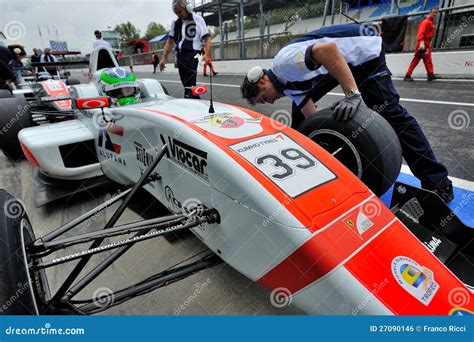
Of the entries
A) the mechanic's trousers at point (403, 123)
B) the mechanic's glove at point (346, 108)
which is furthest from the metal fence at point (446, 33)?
the mechanic's glove at point (346, 108)

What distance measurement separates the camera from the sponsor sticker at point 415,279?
1.18 metres

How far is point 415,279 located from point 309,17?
82.9 ft

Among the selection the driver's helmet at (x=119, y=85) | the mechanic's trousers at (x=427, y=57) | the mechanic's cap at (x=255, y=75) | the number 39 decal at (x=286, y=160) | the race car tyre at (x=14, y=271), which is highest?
the mechanic's cap at (x=255, y=75)

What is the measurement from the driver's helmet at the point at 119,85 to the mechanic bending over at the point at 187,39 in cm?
103

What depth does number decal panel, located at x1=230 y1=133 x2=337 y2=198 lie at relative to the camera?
1340 millimetres

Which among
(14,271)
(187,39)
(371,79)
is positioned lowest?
(14,271)

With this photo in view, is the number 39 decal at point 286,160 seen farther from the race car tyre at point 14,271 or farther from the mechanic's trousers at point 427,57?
the mechanic's trousers at point 427,57

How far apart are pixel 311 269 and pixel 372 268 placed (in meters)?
0.24

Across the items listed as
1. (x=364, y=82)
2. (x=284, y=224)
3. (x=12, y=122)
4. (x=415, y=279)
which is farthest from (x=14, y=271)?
(x=12, y=122)

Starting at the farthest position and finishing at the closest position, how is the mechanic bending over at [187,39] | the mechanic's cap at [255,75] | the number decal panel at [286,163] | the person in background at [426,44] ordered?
the person in background at [426,44]
the mechanic bending over at [187,39]
the mechanic's cap at [255,75]
the number decal panel at [286,163]

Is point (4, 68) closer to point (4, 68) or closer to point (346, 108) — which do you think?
point (4, 68)

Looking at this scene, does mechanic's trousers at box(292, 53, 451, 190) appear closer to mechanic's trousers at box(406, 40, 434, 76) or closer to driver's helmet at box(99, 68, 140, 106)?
driver's helmet at box(99, 68, 140, 106)

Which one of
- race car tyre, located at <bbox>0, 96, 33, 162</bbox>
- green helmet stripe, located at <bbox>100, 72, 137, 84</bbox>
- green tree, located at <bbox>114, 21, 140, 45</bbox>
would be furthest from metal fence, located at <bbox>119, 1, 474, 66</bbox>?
green tree, located at <bbox>114, 21, 140, 45</bbox>

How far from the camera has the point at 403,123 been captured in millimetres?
2180
